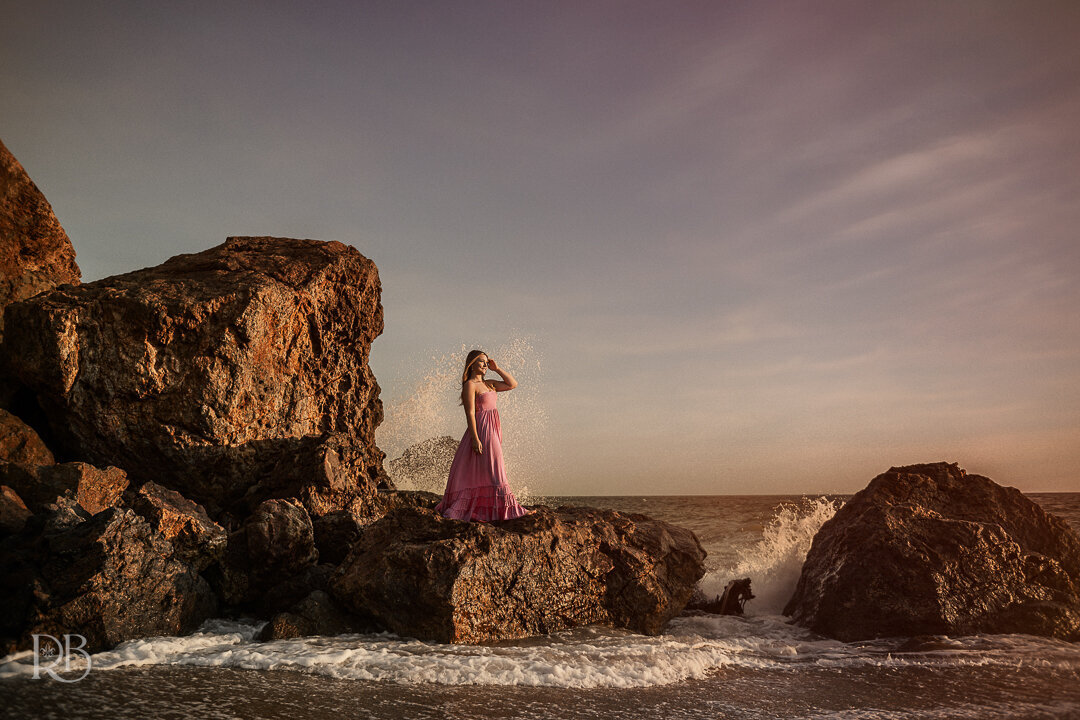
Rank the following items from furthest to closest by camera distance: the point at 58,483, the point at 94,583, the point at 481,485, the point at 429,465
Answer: the point at 429,465 → the point at 481,485 → the point at 58,483 → the point at 94,583

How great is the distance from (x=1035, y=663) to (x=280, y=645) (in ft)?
21.0

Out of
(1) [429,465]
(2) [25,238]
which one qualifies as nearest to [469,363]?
(2) [25,238]

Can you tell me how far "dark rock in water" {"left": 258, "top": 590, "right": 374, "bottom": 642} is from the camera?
6.21 meters

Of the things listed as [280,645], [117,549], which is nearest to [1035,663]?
[280,645]

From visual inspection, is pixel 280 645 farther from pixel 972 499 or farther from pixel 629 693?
pixel 972 499

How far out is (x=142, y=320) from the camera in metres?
9.72

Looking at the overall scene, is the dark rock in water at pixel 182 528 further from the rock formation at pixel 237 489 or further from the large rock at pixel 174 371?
the large rock at pixel 174 371

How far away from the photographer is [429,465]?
19.5 meters

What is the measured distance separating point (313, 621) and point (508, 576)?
6.28 ft

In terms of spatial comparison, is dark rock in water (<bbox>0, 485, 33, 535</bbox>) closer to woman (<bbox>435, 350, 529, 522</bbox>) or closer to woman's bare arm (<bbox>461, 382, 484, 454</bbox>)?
woman (<bbox>435, 350, 529, 522</bbox>)

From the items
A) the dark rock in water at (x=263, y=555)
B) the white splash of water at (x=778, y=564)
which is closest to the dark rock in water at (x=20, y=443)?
the dark rock in water at (x=263, y=555)

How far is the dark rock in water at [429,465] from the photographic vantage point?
19.2 metres

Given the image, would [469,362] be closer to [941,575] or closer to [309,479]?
[309,479]

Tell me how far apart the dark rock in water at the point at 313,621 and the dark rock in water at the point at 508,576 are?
4.8 inches
